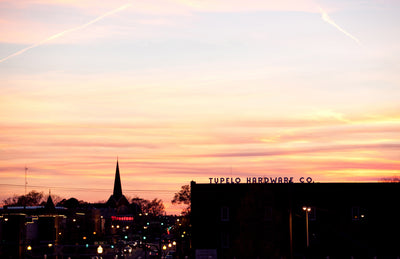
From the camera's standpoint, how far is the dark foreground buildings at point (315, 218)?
102 m

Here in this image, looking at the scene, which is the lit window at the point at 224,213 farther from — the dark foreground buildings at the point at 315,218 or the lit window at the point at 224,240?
the lit window at the point at 224,240

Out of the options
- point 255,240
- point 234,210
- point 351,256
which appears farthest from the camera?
point 234,210

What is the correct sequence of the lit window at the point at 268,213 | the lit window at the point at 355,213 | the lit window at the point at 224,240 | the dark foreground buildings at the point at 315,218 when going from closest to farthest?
1. the lit window at the point at 268,213
2. the dark foreground buildings at the point at 315,218
3. the lit window at the point at 224,240
4. the lit window at the point at 355,213

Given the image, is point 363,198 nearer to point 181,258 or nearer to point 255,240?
point 255,240

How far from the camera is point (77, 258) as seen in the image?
16938cm

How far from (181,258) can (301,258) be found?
30.3 m

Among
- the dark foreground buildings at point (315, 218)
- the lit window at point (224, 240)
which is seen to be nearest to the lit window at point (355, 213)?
the dark foreground buildings at point (315, 218)

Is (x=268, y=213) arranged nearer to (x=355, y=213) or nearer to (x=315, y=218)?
(x=315, y=218)

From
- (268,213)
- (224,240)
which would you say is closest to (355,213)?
(268,213)

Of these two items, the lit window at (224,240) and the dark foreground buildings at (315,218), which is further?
the lit window at (224,240)

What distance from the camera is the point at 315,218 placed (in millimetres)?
104188

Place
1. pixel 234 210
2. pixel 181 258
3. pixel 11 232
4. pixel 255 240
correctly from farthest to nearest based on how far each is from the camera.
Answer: pixel 11 232 < pixel 181 258 < pixel 234 210 < pixel 255 240

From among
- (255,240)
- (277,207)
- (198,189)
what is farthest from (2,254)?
(255,240)

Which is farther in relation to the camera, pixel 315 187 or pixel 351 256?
pixel 315 187
